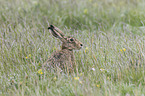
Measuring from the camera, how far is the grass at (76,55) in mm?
3301

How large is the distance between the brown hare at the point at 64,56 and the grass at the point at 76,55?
0.15m

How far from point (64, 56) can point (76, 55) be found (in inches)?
15.5

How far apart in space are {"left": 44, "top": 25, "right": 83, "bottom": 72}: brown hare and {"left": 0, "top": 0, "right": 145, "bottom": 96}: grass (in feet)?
0.51

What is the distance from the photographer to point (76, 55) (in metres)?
4.23

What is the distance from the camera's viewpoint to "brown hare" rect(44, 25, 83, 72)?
382cm

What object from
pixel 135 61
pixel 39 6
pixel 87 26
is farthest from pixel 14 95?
pixel 39 6

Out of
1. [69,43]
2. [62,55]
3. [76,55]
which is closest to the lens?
[62,55]

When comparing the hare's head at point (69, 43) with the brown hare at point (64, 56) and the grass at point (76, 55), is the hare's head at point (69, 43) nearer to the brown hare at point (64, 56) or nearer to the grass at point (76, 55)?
the brown hare at point (64, 56)

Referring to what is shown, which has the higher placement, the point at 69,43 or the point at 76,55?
the point at 69,43

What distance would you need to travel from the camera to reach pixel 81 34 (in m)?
5.38

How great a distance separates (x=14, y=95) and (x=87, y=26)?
12.3 ft

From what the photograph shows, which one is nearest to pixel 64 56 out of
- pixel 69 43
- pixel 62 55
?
pixel 62 55

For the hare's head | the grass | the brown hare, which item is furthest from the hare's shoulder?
the grass

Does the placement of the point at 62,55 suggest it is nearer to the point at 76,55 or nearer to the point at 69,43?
the point at 69,43
